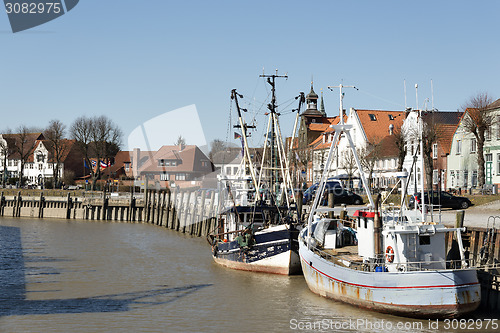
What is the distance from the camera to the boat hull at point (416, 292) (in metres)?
21.5

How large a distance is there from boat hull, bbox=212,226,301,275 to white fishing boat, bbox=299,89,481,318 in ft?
11.5

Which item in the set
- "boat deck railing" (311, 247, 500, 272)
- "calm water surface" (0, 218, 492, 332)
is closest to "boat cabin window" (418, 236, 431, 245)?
"boat deck railing" (311, 247, 500, 272)

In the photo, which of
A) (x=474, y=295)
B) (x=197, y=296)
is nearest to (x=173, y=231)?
(x=197, y=296)

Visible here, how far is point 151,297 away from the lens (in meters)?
28.1

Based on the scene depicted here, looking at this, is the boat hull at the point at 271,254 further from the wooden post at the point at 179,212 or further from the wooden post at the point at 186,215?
the wooden post at the point at 179,212

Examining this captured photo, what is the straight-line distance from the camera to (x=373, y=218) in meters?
26.0

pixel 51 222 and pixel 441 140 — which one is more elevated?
pixel 441 140

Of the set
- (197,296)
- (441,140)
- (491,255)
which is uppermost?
(441,140)

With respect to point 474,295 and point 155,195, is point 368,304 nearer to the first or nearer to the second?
point 474,295

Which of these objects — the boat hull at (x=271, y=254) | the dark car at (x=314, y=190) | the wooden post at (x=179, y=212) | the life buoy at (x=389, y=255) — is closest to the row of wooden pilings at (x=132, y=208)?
the wooden post at (x=179, y=212)

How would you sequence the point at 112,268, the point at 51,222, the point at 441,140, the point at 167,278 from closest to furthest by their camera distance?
the point at 167,278, the point at 112,268, the point at 441,140, the point at 51,222

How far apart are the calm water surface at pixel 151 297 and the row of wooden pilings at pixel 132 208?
1541 centimetres

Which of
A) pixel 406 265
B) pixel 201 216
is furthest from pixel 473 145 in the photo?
pixel 406 265

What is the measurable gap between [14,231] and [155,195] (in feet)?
62.0
